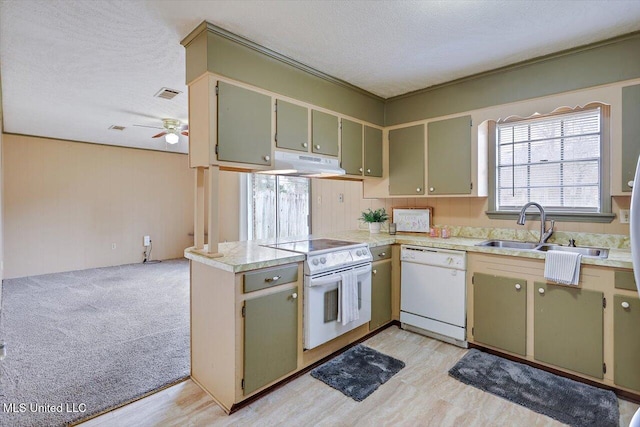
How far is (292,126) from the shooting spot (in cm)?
277

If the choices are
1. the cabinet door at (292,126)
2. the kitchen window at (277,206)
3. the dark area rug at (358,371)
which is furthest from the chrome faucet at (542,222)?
the kitchen window at (277,206)

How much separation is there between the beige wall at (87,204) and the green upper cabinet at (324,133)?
199 inches

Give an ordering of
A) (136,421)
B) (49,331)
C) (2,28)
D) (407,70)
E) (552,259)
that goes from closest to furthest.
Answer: (136,421)
(2,28)
(552,259)
(407,70)
(49,331)

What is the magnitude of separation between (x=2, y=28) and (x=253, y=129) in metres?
1.80

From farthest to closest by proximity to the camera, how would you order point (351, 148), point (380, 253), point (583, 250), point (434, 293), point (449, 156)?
point (351, 148) < point (449, 156) < point (380, 253) < point (434, 293) < point (583, 250)

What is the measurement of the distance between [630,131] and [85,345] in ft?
15.8

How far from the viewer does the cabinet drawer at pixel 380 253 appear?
309 cm

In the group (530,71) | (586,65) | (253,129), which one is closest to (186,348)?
(253,129)

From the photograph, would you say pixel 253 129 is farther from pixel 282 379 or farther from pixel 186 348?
pixel 186 348

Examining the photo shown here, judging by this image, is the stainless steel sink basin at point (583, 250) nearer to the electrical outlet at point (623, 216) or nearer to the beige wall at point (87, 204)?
the electrical outlet at point (623, 216)

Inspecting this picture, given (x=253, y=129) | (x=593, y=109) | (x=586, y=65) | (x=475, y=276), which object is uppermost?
(x=586, y=65)

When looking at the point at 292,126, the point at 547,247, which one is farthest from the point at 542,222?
the point at 292,126

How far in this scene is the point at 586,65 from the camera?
255cm

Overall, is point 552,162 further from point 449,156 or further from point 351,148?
point 351,148
